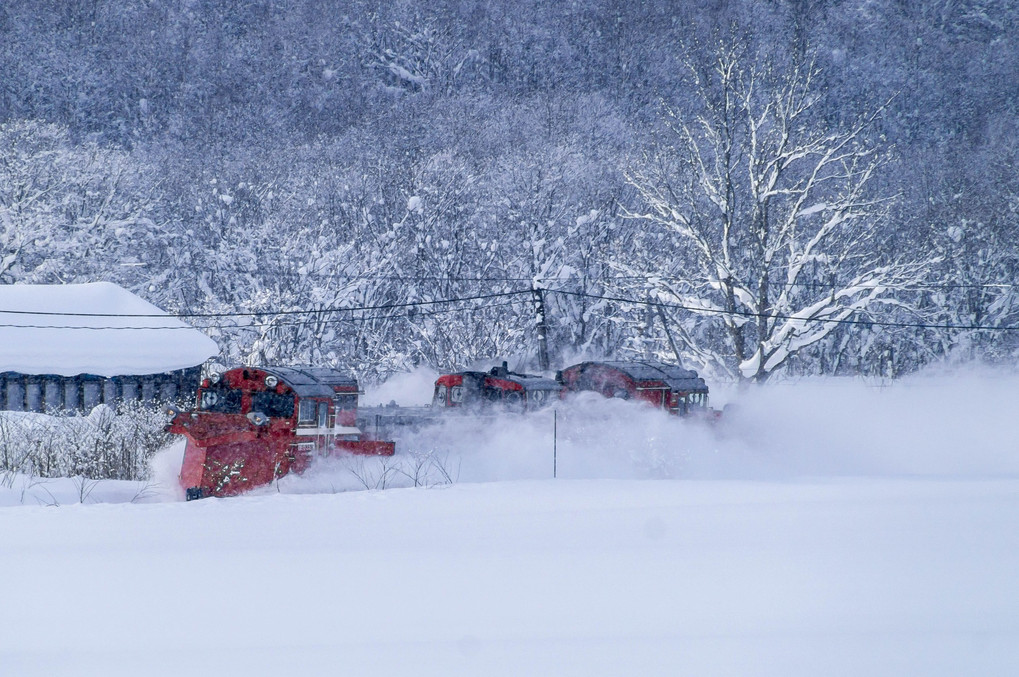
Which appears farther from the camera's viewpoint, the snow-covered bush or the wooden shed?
the wooden shed

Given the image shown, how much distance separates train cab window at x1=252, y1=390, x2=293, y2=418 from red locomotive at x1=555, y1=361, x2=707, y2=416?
867 cm

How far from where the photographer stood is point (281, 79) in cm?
7650

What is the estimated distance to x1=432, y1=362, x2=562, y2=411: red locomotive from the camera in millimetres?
23406

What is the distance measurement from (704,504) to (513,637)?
781 centimetres

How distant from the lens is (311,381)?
19328 mm

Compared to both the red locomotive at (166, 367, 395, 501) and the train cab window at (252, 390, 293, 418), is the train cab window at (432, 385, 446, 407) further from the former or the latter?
the train cab window at (252, 390, 293, 418)

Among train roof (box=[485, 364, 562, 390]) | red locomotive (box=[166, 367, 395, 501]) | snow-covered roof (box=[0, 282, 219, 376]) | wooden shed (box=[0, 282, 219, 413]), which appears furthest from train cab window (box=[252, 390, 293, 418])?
snow-covered roof (box=[0, 282, 219, 376])

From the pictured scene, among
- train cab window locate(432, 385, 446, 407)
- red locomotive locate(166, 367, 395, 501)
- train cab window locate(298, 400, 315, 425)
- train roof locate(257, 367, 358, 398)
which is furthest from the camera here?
train cab window locate(432, 385, 446, 407)

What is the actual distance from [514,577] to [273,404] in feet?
33.8

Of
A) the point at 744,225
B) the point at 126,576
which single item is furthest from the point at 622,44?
the point at 126,576

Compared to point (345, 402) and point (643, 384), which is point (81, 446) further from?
point (643, 384)

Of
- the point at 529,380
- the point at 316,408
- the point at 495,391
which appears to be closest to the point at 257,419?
the point at 316,408

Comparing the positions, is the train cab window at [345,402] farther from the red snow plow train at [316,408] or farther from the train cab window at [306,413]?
the train cab window at [306,413]

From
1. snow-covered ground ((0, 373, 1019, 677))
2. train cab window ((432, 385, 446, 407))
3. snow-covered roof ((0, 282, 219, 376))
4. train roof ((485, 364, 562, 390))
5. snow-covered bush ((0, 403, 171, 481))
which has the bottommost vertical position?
snow-covered ground ((0, 373, 1019, 677))
